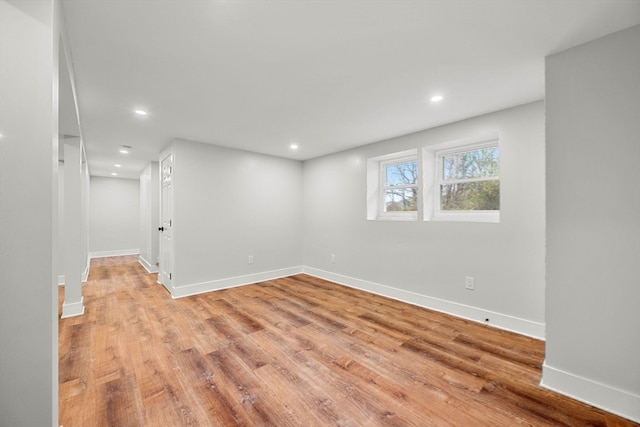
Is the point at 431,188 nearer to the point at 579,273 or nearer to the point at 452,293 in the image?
the point at 452,293

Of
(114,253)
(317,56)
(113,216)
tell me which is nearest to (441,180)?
(317,56)

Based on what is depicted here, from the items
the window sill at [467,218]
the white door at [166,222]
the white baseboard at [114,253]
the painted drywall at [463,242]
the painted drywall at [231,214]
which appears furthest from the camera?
the white baseboard at [114,253]

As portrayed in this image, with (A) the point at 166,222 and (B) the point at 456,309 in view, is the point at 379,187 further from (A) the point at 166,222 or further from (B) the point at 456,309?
(A) the point at 166,222

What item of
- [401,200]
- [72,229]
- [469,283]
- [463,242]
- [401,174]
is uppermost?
[401,174]

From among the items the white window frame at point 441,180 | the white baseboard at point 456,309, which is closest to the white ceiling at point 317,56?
the white window frame at point 441,180

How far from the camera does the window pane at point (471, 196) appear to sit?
2.98m

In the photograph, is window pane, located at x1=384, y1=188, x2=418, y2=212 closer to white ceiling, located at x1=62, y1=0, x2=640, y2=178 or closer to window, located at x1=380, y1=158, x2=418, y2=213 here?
window, located at x1=380, y1=158, x2=418, y2=213

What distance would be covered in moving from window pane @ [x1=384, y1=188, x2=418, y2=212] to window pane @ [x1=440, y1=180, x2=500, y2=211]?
41 centimetres

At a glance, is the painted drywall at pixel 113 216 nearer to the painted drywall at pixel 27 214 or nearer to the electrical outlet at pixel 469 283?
the painted drywall at pixel 27 214

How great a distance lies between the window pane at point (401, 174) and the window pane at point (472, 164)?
43cm

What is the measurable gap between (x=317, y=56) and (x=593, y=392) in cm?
289

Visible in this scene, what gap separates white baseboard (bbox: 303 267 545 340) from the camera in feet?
8.45

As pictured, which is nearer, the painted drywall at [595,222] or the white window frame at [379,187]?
the painted drywall at [595,222]

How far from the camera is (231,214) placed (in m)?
4.37
